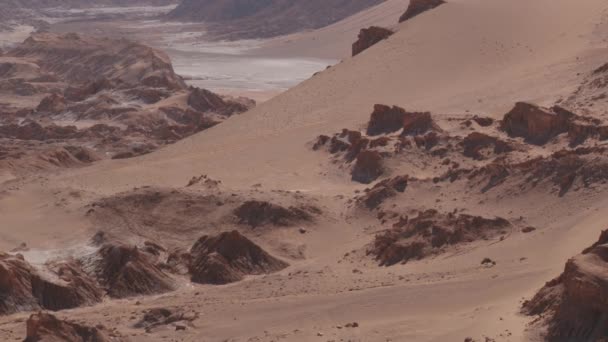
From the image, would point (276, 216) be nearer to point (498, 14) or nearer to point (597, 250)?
point (597, 250)

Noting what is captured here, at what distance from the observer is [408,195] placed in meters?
22.0

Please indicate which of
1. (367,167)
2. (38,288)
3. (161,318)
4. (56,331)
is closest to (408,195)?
(367,167)

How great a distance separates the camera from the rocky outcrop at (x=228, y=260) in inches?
737

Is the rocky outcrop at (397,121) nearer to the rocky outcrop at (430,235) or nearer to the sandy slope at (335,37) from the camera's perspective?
the rocky outcrop at (430,235)

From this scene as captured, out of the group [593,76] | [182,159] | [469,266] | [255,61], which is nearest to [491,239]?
[469,266]

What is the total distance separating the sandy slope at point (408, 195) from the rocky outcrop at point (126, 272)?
430mm

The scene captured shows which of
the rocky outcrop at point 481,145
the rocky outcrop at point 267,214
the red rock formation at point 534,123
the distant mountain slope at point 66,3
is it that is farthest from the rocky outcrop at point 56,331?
the distant mountain slope at point 66,3

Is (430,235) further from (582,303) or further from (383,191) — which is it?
(582,303)

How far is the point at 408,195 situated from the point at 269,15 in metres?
75.8

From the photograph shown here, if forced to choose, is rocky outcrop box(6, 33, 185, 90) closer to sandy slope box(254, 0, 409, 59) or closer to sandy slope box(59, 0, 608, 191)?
sandy slope box(254, 0, 409, 59)

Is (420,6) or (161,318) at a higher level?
(420,6)

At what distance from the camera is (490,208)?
20078 mm

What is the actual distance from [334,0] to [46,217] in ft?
241

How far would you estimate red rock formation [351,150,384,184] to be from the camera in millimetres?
24630
